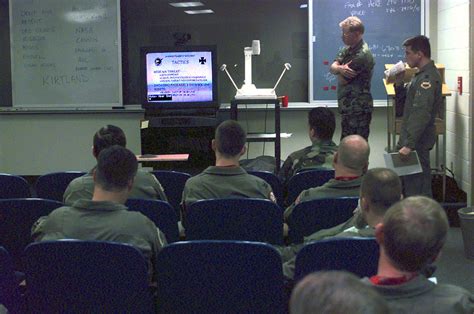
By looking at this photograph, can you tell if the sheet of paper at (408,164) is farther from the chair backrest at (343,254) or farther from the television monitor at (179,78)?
the chair backrest at (343,254)

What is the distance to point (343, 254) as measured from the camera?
2281 mm

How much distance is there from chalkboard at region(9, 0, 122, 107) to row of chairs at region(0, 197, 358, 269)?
13.7 ft

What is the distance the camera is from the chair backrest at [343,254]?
89.4 inches

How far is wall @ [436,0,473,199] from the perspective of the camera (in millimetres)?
6039

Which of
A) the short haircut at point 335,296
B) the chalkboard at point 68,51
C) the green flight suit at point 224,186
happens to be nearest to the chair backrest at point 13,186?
the green flight suit at point 224,186

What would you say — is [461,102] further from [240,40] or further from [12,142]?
[12,142]

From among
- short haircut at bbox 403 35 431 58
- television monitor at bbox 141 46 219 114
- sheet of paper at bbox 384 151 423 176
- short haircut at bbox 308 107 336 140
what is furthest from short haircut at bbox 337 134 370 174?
television monitor at bbox 141 46 219 114

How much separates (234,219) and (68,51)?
4.71m

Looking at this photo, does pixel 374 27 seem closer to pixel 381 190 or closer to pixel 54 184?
pixel 54 184

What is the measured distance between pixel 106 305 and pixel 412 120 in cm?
340

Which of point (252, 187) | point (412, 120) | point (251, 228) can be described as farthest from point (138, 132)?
point (251, 228)

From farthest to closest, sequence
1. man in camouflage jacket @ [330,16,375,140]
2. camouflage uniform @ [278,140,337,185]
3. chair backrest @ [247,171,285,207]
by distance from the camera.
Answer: man in camouflage jacket @ [330,16,375,140], camouflage uniform @ [278,140,337,185], chair backrest @ [247,171,285,207]

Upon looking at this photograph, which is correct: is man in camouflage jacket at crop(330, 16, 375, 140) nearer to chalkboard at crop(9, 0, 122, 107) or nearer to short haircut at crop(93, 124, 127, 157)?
chalkboard at crop(9, 0, 122, 107)

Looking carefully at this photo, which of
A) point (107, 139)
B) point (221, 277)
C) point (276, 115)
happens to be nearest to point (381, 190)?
point (221, 277)
